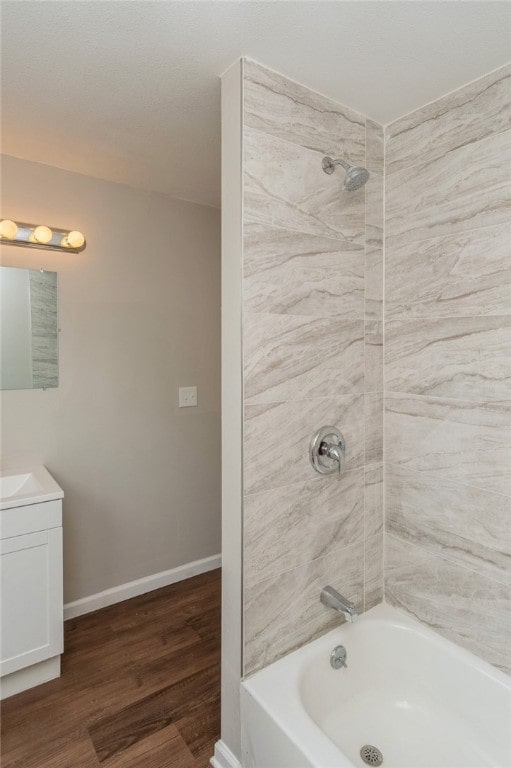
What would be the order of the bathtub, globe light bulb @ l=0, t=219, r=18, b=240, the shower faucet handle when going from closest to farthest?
the bathtub → the shower faucet handle → globe light bulb @ l=0, t=219, r=18, b=240

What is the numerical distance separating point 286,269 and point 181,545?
2050 millimetres

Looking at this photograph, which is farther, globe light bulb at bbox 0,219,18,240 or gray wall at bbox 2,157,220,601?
gray wall at bbox 2,157,220,601

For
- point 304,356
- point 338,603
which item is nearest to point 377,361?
point 304,356

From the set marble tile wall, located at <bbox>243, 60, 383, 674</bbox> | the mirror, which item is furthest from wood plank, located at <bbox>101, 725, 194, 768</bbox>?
the mirror

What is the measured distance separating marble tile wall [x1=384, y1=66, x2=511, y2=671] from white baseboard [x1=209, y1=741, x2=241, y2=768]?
851 millimetres

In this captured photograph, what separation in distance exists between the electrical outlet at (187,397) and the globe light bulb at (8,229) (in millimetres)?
1224

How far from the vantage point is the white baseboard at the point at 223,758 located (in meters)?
1.48

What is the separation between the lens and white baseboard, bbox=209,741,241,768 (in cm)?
148

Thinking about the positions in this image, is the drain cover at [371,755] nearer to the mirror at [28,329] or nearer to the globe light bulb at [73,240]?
the mirror at [28,329]

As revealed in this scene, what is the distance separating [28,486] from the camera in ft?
6.75

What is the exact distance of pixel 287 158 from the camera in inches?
58.0

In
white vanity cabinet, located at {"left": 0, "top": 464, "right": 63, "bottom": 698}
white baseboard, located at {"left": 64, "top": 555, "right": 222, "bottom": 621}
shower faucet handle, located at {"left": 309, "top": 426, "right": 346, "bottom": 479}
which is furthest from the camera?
white baseboard, located at {"left": 64, "top": 555, "right": 222, "bottom": 621}

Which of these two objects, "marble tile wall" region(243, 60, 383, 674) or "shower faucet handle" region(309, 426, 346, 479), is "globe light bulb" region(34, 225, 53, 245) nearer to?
"marble tile wall" region(243, 60, 383, 674)

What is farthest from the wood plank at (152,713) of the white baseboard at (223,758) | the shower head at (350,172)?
the shower head at (350,172)
